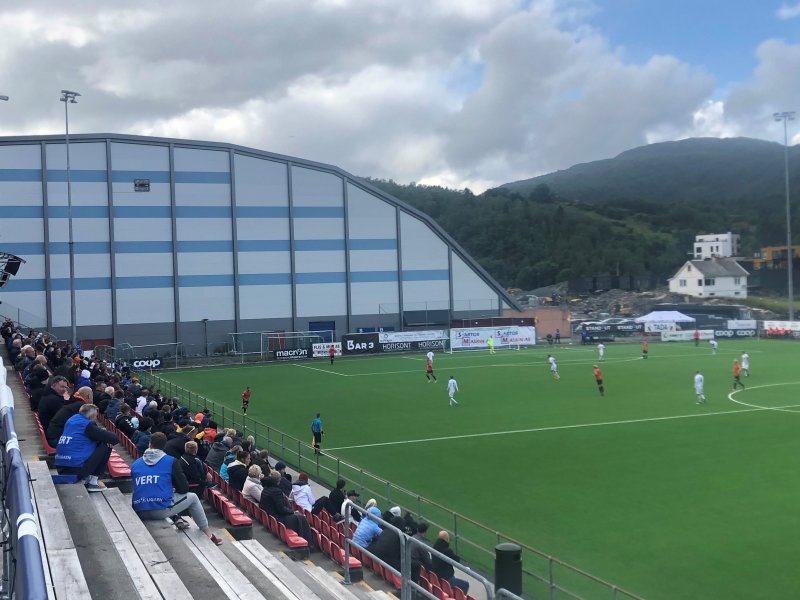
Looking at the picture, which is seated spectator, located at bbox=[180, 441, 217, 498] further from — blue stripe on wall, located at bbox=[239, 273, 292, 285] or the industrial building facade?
blue stripe on wall, located at bbox=[239, 273, 292, 285]

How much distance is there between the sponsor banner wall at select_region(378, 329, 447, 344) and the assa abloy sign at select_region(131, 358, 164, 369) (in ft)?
56.3

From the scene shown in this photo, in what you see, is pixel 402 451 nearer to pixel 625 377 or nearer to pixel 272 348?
pixel 625 377

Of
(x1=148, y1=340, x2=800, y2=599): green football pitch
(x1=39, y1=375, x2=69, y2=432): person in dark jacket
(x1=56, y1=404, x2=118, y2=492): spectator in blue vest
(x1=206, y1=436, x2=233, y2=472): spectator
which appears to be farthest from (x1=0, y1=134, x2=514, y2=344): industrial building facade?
(x1=56, y1=404, x2=118, y2=492): spectator in blue vest

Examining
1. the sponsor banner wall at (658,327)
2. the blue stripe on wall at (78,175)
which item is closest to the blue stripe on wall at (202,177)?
the blue stripe on wall at (78,175)

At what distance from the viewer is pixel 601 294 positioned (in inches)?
4860

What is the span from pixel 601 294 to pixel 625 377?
266 feet

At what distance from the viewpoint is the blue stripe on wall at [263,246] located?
6412 centimetres

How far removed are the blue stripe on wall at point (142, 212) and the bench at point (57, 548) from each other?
5482cm

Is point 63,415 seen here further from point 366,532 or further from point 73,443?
point 366,532

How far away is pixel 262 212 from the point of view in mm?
64688

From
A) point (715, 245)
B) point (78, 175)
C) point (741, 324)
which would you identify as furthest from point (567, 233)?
point (78, 175)

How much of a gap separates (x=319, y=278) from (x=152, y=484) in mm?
57554

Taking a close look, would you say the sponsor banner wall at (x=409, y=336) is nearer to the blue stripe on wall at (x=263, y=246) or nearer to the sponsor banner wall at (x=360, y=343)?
the sponsor banner wall at (x=360, y=343)

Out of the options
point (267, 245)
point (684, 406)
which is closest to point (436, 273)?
point (267, 245)
